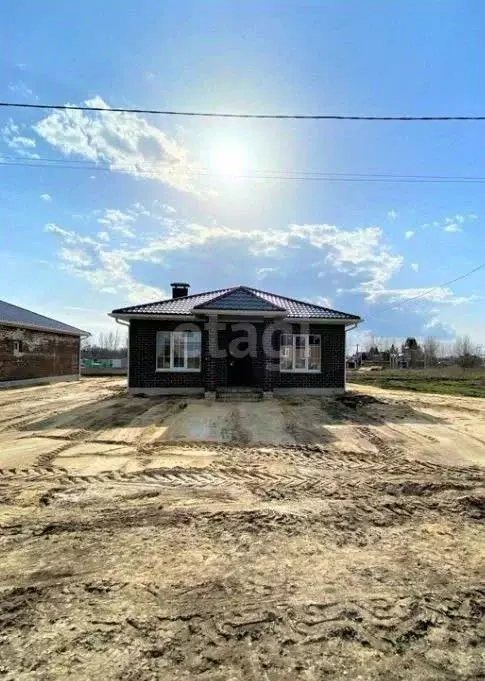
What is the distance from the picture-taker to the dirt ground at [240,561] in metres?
2.46

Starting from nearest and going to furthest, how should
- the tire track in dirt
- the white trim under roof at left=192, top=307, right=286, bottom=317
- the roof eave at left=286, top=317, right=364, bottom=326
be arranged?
the tire track in dirt → the white trim under roof at left=192, top=307, right=286, bottom=317 → the roof eave at left=286, top=317, right=364, bottom=326

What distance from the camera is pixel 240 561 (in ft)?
11.6

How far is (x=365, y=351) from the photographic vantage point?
182 ft

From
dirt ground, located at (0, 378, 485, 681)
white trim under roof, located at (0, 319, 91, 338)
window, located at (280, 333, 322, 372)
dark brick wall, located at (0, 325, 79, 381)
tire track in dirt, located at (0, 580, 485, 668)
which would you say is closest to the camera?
dirt ground, located at (0, 378, 485, 681)


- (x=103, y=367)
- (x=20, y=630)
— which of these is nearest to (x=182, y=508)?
(x=20, y=630)

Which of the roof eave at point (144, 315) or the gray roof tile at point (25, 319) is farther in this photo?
the gray roof tile at point (25, 319)

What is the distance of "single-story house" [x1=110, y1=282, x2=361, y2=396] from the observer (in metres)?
14.5

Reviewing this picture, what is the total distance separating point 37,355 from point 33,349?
19.0 inches

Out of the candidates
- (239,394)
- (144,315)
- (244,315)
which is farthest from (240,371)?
(144,315)

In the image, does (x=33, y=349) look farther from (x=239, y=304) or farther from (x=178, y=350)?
(x=239, y=304)

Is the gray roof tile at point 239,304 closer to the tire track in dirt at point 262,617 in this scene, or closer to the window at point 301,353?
the window at point 301,353

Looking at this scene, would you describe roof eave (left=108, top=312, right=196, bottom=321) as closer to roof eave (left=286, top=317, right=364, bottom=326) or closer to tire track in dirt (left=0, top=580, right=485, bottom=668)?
roof eave (left=286, top=317, right=364, bottom=326)

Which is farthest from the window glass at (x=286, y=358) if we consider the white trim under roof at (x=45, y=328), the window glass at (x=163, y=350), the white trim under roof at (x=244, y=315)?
the white trim under roof at (x=45, y=328)

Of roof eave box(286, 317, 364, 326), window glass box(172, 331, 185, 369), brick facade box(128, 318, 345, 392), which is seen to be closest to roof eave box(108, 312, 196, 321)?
brick facade box(128, 318, 345, 392)
